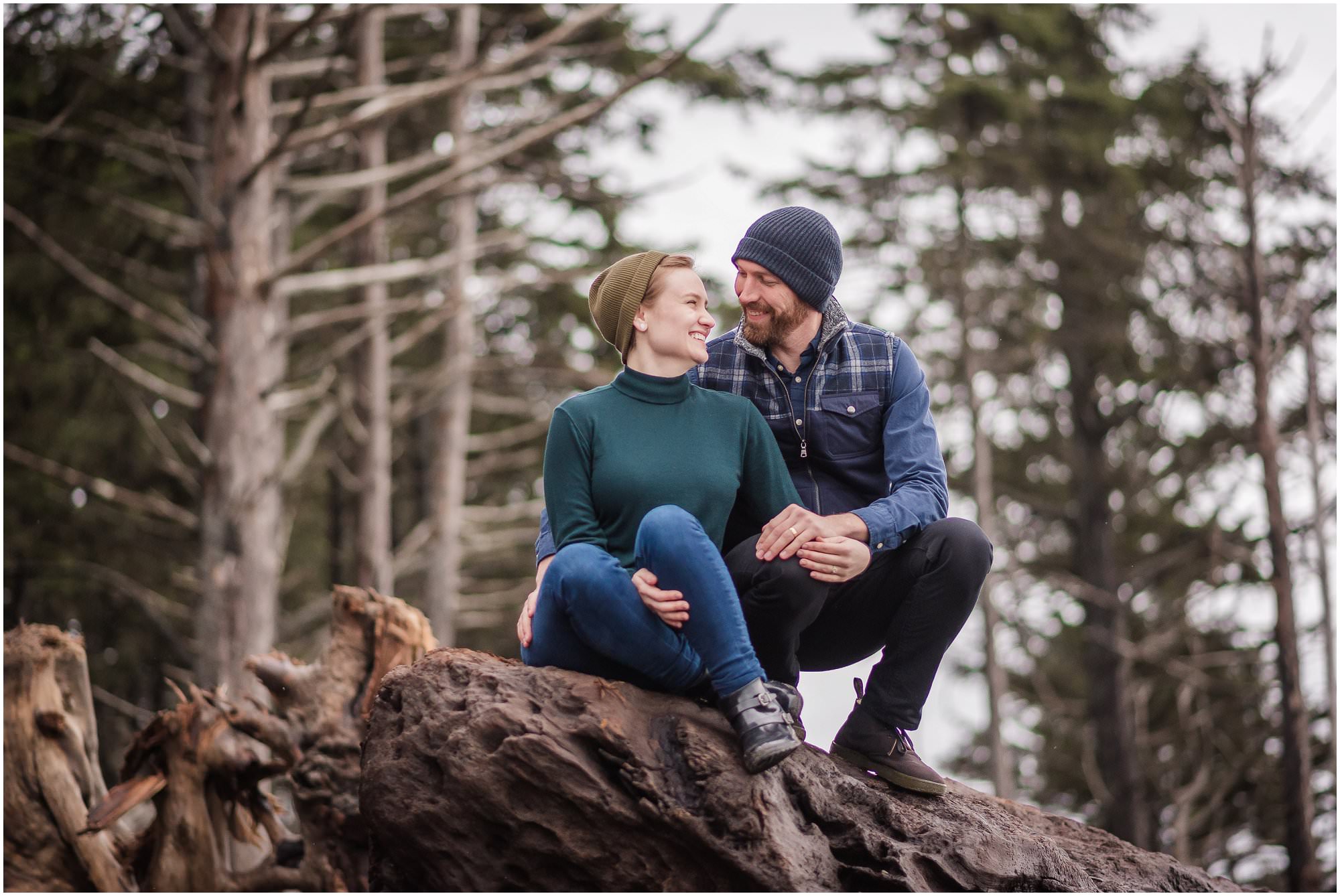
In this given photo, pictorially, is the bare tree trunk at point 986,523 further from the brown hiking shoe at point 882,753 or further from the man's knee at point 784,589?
the man's knee at point 784,589

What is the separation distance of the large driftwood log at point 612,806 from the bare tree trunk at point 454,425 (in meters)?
9.01

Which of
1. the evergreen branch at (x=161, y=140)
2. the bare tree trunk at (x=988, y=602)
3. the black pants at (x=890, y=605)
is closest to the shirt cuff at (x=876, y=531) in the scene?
the black pants at (x=890, y=605)

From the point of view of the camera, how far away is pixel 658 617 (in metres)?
3.32

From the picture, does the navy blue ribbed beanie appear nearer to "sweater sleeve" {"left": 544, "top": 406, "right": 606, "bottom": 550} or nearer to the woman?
the woman

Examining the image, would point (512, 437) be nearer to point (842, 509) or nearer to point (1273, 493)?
point (1273, 493)

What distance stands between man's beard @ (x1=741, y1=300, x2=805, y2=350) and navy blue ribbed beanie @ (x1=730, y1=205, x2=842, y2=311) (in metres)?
0.05

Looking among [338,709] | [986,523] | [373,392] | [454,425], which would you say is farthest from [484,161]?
[986,523]

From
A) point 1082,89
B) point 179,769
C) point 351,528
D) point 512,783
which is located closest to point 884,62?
point 1082,89

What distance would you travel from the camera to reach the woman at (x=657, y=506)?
3.25 metres

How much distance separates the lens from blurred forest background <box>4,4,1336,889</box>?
920 cm

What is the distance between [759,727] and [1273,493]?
8.76 m

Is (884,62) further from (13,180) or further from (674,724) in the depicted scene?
(674,724)

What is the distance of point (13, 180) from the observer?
1080 cm

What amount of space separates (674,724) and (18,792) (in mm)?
3510
